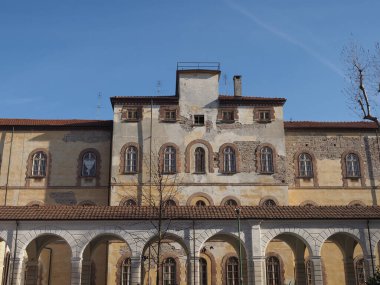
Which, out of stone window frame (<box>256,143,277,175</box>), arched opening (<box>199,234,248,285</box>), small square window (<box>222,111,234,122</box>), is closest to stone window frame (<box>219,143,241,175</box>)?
stone window frame (<box>256,143,277,175</box>)

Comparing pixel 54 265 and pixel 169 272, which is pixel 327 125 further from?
pixel 54 265

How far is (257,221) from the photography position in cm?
2570

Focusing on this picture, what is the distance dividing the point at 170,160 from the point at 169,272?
311 inches

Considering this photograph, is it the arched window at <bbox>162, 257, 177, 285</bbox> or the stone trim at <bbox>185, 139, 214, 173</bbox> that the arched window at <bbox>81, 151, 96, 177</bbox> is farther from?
the arched window at <bbox>162, 257, 177, 285</bbox>

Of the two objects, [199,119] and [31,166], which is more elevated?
[199,119]

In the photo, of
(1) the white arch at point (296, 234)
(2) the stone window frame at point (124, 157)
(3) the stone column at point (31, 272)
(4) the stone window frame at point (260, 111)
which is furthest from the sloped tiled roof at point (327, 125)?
(3) the stone column at point (31, 272)

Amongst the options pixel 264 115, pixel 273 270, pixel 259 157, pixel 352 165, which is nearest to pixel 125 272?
pixel 273 270

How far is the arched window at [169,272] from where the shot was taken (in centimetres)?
3266

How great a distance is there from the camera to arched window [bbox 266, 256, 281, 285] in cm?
3309

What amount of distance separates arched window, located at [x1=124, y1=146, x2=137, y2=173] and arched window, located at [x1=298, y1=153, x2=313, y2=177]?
12341 millimetres

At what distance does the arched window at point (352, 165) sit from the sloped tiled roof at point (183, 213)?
30.7 ft

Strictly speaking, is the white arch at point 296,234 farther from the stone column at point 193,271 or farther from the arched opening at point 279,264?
the arched opening at point 279,264

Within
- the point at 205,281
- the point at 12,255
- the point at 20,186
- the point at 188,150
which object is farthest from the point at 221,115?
the point at 12,255

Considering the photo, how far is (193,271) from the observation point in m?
25.0
